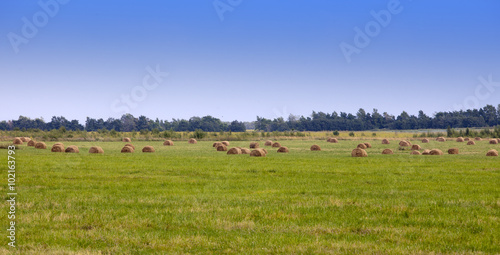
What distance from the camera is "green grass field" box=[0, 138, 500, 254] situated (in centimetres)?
902

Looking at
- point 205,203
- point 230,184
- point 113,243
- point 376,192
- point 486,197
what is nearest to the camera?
point 113,243

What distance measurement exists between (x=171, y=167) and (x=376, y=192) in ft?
41.9

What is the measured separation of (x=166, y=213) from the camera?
12.1 meters

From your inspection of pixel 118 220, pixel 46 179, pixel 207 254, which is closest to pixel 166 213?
pixel 118 220

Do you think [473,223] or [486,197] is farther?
[486,197]

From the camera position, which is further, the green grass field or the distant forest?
the distant forest

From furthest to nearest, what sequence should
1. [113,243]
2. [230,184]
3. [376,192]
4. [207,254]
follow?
[230,184]
[376,192]
[113,243]
[207,254]

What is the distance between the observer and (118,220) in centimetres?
1105

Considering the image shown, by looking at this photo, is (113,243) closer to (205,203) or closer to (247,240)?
(247,240)

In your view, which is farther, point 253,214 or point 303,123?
point 303,123

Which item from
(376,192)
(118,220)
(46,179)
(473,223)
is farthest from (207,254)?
(46,179)

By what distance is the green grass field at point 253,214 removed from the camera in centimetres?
902

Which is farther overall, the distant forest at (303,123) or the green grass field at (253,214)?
the distant forest at (303,123)

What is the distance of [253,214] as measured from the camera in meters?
11.9
